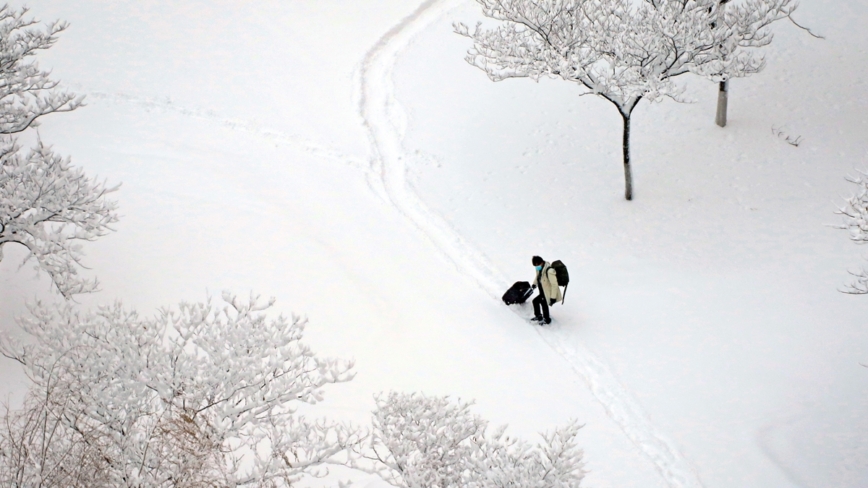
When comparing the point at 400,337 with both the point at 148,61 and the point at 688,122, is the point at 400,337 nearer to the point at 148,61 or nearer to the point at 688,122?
the point at 688,122

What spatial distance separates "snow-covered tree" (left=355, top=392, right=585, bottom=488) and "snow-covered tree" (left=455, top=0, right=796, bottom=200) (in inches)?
359

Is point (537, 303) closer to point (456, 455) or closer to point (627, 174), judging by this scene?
point (627, 174)

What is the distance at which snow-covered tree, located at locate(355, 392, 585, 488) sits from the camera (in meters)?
6.61

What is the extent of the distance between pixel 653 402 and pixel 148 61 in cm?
2163

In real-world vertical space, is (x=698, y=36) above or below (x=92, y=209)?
above

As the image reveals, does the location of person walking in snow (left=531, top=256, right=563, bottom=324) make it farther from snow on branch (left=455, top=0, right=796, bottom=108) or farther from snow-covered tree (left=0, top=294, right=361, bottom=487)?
snow-covered tree (left=0, top=294, right=361, bottom=487)

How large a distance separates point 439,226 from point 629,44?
19.7 ft

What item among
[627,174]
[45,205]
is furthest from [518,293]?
[45,205]

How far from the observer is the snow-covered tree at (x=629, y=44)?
1392cm

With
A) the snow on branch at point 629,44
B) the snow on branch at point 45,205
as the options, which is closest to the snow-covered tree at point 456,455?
the snow on branch at point 45,205

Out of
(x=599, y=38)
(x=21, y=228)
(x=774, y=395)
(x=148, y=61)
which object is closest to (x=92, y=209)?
(x=21, y=228)

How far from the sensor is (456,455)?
23.5ft

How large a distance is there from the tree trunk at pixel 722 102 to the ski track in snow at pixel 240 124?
1000 cm

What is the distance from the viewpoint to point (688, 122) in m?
18.5
